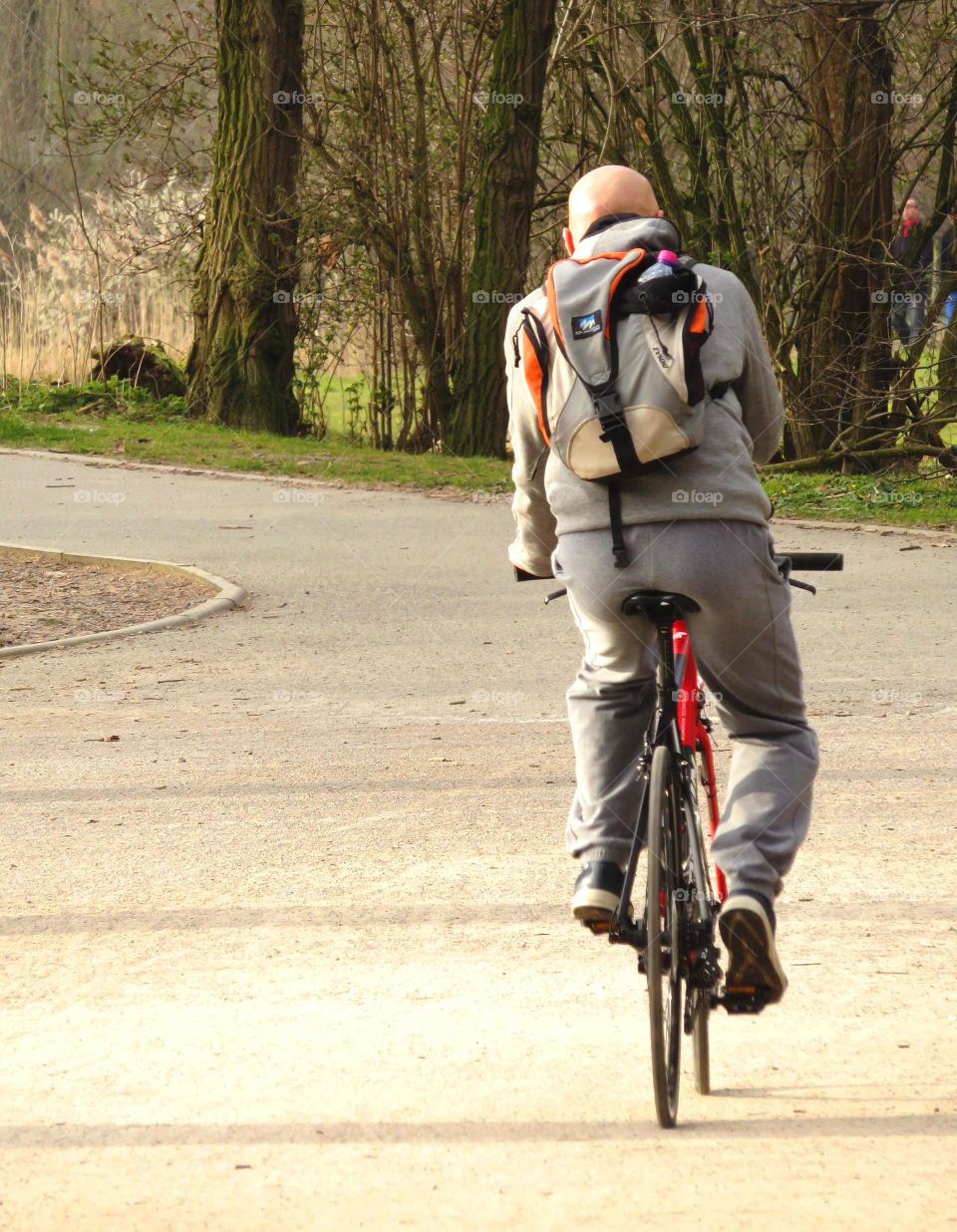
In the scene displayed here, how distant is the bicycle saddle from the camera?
3.55 m

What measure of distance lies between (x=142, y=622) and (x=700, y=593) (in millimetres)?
6941

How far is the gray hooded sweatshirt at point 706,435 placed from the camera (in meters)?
3.56

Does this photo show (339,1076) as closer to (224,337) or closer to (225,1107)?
(225,1107)

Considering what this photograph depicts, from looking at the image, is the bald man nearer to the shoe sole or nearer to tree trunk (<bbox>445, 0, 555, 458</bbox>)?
the shoe sole

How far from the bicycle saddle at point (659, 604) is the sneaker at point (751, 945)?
582mm

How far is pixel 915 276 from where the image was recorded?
14828 millimetres

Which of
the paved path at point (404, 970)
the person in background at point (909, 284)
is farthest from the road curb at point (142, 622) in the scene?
the person in background at point (909, 284)

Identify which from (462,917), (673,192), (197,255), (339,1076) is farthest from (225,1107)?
(197,255)

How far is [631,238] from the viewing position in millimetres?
3641

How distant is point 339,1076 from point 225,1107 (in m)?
0.28

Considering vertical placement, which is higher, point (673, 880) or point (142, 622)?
point (673, 880)

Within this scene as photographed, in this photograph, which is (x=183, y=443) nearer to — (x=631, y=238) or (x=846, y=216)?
(x=846, y=216)

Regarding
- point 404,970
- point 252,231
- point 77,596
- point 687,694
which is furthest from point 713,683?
point 252,231

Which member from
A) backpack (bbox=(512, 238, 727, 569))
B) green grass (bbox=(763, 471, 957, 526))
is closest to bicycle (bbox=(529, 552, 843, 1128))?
backpack (bbox=(512, 238, 727, 569))
